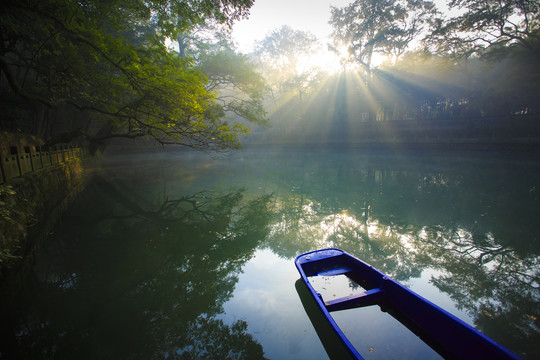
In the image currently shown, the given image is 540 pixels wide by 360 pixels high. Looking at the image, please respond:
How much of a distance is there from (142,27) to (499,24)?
26175 mm

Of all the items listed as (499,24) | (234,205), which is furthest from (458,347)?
(499,24)

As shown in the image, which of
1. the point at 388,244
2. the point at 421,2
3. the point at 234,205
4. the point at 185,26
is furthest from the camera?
the point at 421,2

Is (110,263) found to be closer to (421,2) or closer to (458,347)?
(458,347)

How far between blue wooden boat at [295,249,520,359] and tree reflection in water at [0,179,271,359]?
3.36 feet

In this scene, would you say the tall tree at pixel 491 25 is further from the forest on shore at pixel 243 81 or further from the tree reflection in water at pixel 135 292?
the tree reflection in water at pixel 135 292

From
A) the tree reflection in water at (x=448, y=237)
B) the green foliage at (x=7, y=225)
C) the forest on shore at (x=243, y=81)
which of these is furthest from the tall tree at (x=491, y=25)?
the green foliage at (x=7, y=225)

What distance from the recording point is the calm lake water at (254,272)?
244 cm

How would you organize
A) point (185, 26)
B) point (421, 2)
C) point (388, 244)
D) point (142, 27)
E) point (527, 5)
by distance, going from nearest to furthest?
point (388, 244) < point (185, 26) < point (527, 5) < point (142, 27) < point (421, 2)

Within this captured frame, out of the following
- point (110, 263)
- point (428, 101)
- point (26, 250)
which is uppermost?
point (428, 101)

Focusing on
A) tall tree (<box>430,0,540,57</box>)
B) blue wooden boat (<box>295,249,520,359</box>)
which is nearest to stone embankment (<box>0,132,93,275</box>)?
blue wooden boat (<box>295,249,520,359</box>)

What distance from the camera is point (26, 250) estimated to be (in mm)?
4180

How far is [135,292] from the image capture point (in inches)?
128

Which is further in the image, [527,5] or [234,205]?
[527,5]

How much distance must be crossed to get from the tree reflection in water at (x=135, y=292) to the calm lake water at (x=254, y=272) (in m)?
0.02
